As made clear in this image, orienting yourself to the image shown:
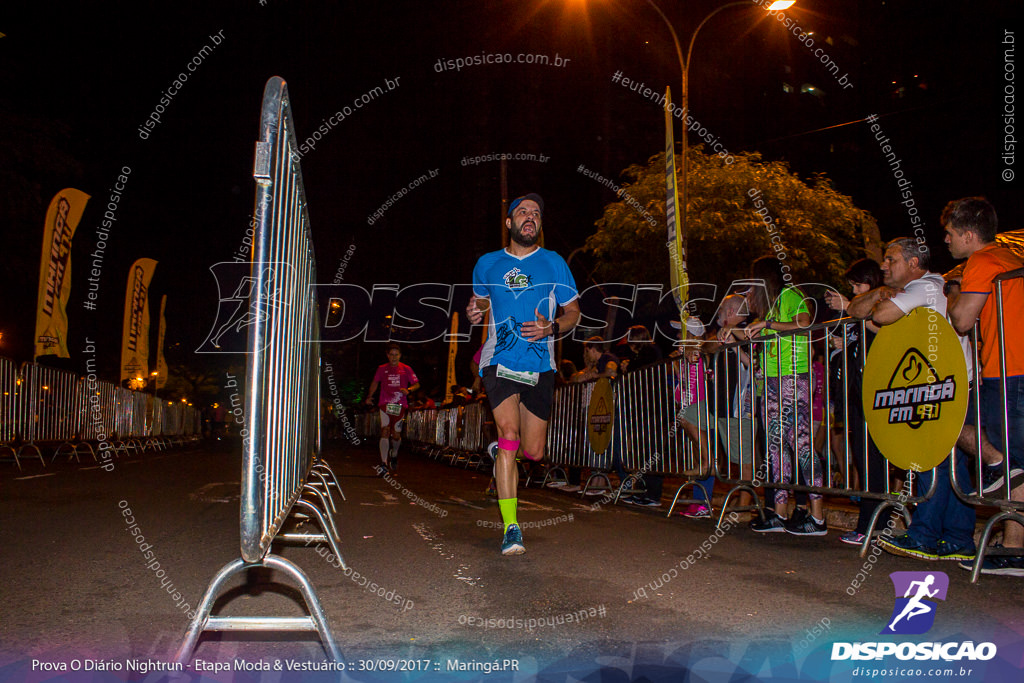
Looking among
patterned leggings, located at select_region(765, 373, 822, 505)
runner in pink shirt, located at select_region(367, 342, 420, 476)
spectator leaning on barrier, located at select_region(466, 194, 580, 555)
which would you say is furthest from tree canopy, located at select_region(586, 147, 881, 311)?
spectator leaning on barrier, located at select_region(466, 194, 580, 555)

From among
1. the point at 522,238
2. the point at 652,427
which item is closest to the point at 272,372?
the point at 522,238

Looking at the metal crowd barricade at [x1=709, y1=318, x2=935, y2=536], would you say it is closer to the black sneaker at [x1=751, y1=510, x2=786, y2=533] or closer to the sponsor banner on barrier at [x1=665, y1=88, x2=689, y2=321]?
the black sneaker at [x1=751, y1=510, x2=786, y2=533]

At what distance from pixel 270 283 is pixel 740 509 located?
483 centimetres

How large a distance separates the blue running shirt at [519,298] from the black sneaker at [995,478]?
2.68m

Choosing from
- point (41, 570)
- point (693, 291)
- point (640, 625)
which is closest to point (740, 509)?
point (640, 625)

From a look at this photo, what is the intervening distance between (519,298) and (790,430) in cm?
241

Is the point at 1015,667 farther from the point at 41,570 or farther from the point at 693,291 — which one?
the point at 693,291

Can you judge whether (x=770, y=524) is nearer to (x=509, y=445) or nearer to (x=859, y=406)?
(x=859, y=406)

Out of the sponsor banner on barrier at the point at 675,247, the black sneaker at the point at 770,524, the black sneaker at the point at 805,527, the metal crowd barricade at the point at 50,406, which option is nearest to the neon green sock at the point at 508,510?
the black sneaker at the point at 770,524

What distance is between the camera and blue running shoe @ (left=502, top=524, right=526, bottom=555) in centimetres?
489

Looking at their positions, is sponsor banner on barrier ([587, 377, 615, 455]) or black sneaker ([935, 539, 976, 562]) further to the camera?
sponsor banner on barrier ([587, 377, 615, 455])

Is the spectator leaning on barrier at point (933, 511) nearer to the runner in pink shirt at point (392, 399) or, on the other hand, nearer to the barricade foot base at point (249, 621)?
the barricade foot base at point (249, 621)

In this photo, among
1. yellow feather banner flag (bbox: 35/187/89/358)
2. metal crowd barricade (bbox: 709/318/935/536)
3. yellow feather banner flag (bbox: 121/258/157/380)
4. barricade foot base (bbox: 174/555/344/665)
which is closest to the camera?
barricade foot base (bbox: 174/555/344/665)

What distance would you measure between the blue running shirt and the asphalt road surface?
121 cm
